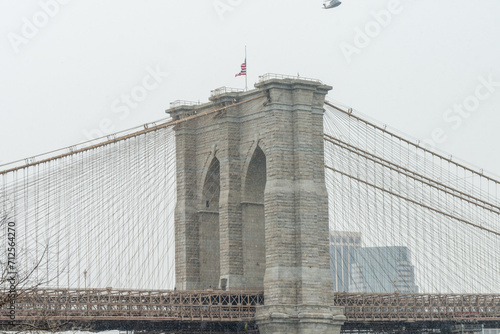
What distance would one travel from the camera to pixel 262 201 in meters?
90.1

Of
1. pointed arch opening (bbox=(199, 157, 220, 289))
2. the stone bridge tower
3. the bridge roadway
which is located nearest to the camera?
the bridge roadway

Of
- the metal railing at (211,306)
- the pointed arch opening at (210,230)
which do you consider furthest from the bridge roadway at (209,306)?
the pointed arch opening at (210,230)

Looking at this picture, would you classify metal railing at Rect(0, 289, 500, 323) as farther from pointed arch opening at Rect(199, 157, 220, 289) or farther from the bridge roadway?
pointed arch opening at Rect(199, 157, 220, 289)

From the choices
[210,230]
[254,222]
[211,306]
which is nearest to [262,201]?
[254,222]

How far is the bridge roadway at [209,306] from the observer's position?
255ft

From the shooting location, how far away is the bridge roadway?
77.7 m

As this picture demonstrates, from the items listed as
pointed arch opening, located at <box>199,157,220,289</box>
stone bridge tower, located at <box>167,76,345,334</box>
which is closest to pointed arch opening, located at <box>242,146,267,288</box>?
stone bridge tower, located at <box>167,76,345,334</box>

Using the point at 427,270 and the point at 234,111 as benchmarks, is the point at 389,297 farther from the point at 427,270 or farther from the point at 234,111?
the point at 234,111

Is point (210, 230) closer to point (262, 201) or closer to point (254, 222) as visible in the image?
point (254, 222)

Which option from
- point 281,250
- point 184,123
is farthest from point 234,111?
point 281,250

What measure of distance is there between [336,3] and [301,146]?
35.1 ft

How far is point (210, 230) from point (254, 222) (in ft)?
16.8

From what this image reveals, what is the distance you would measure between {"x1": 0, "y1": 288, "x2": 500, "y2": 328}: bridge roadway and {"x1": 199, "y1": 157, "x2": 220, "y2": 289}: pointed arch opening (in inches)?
219

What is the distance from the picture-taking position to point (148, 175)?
286 feet
